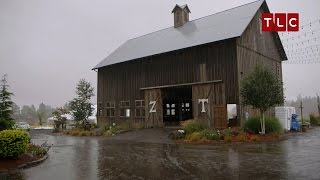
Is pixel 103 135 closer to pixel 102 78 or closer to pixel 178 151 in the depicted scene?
pixel 102 78

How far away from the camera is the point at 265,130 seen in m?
21.9

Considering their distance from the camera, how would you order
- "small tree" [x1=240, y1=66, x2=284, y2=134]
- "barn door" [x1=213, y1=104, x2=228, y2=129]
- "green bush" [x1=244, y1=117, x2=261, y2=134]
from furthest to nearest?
"barn door" [x1=213, y1=104, x2=228, y2=129], "green bush" [x1=244, y1=117, x2=261, y2=134], "small tree" [x1=240, y1=66, x2=284, y2=134]

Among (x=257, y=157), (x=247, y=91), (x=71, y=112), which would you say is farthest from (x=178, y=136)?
(x=71, y=112)

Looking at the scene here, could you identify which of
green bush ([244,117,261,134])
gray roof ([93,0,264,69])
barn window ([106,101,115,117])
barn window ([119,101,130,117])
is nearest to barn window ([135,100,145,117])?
barn window ([119,101,130,117])

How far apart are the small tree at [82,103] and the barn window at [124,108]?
4839 mm

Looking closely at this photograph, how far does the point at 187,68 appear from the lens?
27875 mm

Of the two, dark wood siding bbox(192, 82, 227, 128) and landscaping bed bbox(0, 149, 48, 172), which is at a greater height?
dark wood siding bbox(192, 82, 227, 128)

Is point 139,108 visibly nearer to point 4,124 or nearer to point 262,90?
point 262,90

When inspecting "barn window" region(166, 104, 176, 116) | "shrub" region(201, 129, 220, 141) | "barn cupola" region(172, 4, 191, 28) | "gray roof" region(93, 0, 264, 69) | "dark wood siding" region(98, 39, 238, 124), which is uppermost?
"barn cupola" region(172, 4, 191, 28)

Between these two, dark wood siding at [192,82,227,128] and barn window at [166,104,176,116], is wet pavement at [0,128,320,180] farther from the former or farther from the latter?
barn window at [166,104,176,116]

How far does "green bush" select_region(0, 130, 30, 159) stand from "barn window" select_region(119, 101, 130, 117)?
20.6 metres

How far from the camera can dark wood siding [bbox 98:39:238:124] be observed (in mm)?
25094

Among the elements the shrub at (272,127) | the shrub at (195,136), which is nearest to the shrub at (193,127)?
the shrub at (195,136)

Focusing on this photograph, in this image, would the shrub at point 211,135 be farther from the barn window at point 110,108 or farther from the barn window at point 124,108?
Result: the barn window at point 110,108
